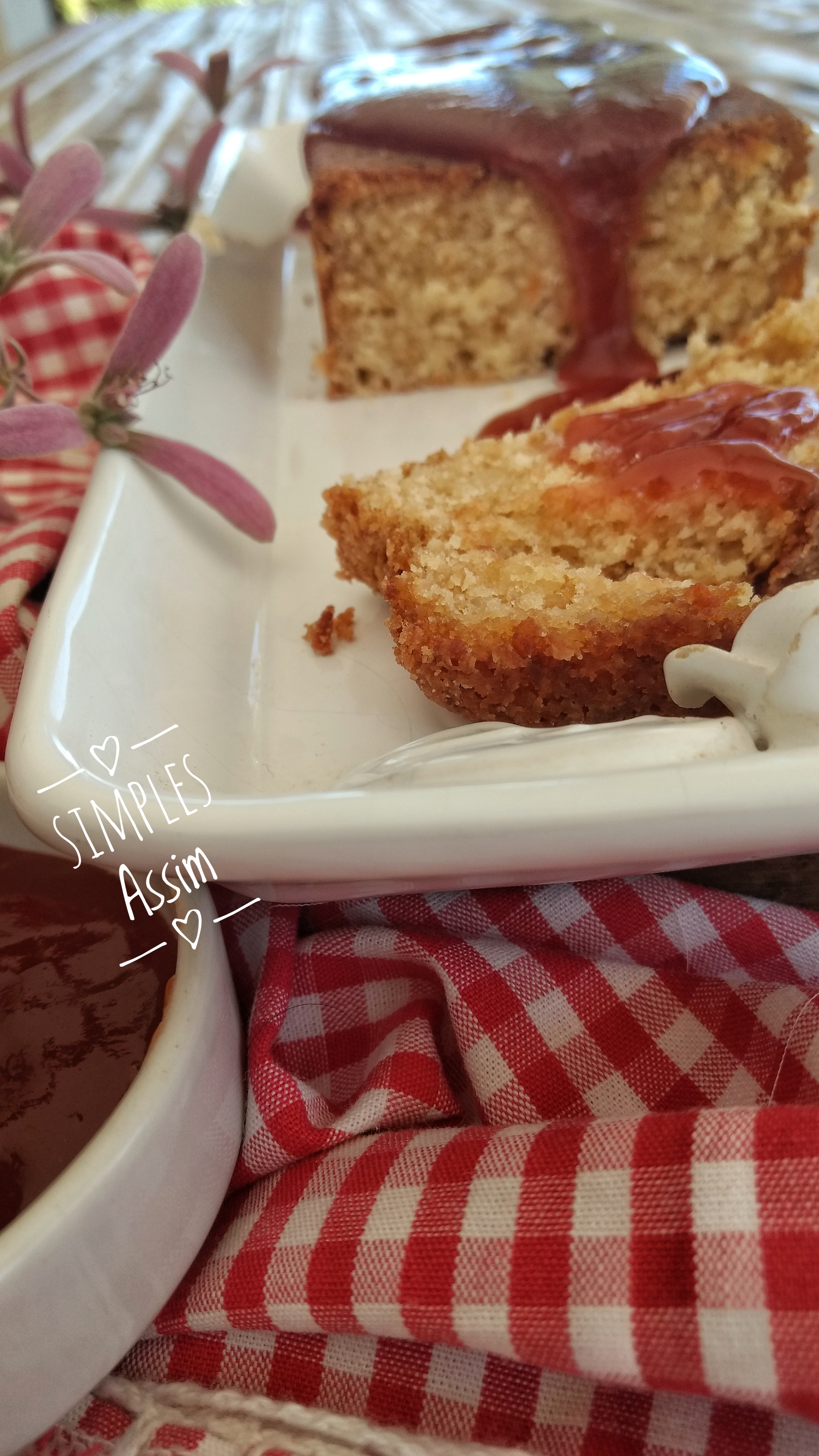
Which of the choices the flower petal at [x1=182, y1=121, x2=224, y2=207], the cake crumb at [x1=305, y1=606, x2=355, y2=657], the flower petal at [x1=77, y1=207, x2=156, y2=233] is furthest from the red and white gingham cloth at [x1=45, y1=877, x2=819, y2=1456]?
the flower petal at [x1=182, y1=121, x2=224, y2=207]

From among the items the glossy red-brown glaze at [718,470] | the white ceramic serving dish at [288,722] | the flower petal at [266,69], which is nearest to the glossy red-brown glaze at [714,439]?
the glossy red-brown glaze at [718,470]

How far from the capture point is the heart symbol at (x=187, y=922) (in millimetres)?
968

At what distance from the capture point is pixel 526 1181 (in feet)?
2.82

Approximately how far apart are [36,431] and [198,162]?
1332 mm

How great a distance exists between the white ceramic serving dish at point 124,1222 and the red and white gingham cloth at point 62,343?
0.87m

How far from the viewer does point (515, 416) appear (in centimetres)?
198

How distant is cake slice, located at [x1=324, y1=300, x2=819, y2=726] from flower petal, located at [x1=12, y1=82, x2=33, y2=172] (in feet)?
3.75

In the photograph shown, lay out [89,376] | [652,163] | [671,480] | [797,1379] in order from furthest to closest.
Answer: [89,376] < [652,163] < [671,480] < [797,1379]

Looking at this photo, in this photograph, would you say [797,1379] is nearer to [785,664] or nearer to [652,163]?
[785,664]

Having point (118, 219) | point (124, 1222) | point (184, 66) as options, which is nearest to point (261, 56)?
point (184, 66)

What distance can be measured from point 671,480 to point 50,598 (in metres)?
0.79

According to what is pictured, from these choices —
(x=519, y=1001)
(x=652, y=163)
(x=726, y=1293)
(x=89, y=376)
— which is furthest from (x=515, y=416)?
(x=726, y=1293)

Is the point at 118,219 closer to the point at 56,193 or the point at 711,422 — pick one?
the point at 56,193

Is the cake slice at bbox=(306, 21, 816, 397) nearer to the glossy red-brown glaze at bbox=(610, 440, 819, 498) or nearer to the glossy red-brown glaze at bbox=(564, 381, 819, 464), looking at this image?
the glossy red-brown glaze at bbox=(564, 381, 819, 464)
